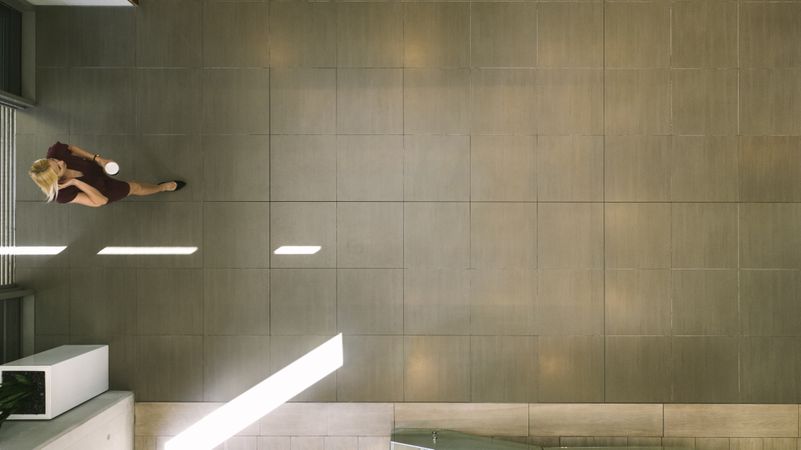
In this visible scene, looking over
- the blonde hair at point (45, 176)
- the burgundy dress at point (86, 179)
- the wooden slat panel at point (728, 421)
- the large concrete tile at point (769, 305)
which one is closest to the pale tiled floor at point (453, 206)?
the large concrete tile at point (769, 305)

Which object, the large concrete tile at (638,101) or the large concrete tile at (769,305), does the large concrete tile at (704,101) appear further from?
the large concrete tile at (769,305)

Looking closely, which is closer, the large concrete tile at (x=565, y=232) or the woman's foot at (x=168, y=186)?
the woman's foot at (x=168, y=186)

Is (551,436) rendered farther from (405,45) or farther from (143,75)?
(143,75)

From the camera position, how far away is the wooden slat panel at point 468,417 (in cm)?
370

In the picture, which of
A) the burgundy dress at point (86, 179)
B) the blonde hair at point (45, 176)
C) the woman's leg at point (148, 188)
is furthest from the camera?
the woman's leg at point (148, 188)

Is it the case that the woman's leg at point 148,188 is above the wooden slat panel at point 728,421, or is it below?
above

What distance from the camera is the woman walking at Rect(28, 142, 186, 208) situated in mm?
3152

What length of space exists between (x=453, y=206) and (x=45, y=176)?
2.80 meters

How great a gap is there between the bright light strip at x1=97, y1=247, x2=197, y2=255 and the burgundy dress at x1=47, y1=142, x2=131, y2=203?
0.45 m

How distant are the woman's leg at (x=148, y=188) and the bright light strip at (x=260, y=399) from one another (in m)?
1.64

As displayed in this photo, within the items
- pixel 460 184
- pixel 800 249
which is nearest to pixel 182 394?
pixel 460 184

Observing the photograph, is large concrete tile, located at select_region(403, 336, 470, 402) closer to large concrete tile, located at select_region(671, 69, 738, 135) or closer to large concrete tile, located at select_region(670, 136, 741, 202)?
large concrete tile, located at select_region(670, 136, 741, 202)

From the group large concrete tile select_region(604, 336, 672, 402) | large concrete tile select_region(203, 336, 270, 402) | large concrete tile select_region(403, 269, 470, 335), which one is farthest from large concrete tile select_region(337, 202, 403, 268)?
large concrete tile select_region(604, 336, 672, 402)

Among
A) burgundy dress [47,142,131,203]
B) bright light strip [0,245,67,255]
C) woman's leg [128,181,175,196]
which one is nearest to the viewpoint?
burgundy dress [47,142,131,203]
